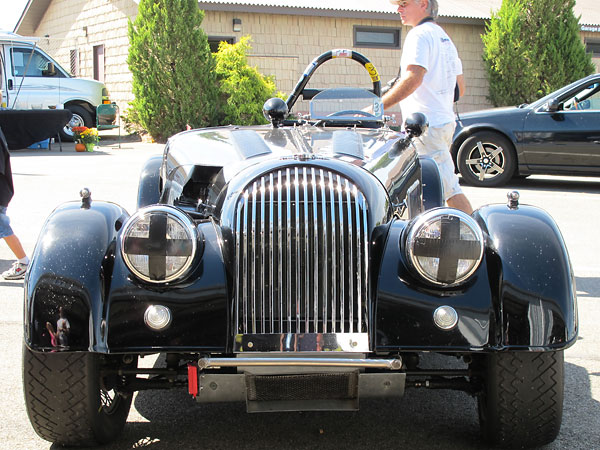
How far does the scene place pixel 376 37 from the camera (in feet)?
69.7

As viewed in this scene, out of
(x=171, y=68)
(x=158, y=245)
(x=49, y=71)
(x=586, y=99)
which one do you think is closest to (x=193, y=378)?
A: (x=158, y=245)

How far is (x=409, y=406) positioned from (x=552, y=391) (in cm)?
85

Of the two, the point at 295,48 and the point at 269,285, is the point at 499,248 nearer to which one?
the point at 269,285

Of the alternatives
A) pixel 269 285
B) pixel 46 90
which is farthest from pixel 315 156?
pixel 46 90

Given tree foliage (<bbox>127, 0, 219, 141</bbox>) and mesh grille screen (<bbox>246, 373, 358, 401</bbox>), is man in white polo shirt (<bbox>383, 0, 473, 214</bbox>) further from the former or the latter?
tree foliage (<bbox>127, 0, 219, 141</bbox>)

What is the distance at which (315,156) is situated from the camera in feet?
11.2

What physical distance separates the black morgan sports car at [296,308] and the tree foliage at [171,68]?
49.3 feet

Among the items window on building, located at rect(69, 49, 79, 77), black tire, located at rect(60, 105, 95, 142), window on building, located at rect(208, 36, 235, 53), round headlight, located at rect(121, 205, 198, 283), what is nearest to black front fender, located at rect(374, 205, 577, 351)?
round headlight, located at rect(121, 205, 198, 283)

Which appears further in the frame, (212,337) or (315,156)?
(315,156)

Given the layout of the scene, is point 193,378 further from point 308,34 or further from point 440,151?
point 308,34

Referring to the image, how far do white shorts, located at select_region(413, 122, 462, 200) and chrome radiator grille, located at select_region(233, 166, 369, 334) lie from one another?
111 inches

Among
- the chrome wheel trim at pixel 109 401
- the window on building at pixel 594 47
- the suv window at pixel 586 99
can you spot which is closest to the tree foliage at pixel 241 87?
the suv window at pixel 586 99

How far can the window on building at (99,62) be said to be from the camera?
2291cm

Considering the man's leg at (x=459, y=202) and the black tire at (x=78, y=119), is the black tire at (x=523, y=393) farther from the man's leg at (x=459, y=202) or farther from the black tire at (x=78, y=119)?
the black tire at (x=78, y=119)
